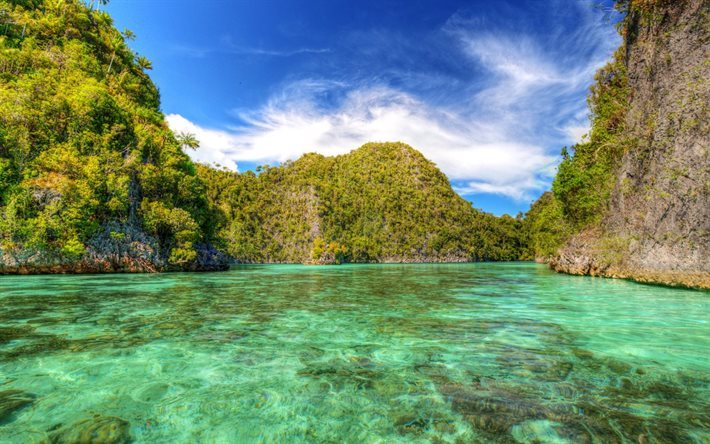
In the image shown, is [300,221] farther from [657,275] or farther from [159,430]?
[159,430]

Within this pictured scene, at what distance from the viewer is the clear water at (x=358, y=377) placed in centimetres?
310

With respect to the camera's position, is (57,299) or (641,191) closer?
(57,299)

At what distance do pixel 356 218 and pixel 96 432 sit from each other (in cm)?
12755

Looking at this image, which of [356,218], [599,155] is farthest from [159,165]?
[356,218]

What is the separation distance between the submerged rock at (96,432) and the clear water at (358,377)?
0.04m

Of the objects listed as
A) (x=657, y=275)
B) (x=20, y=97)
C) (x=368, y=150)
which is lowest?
(x=657, y=275)

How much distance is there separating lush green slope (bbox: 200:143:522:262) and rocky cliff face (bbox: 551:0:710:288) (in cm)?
8515

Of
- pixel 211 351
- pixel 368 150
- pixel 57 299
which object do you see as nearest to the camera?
pixel 211 351

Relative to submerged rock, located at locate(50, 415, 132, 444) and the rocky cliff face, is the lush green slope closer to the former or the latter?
the rocky cliff face

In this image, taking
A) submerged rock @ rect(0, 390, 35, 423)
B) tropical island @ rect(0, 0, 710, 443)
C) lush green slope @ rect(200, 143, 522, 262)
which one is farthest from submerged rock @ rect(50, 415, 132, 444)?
lush green slope @ rect(200, 143, 522, 262)

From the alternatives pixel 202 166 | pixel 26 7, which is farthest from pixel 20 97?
pixel 202 166

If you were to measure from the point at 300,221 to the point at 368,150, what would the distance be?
65.4 meters

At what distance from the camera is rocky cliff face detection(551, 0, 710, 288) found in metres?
15.1

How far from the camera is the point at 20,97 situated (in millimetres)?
27656
